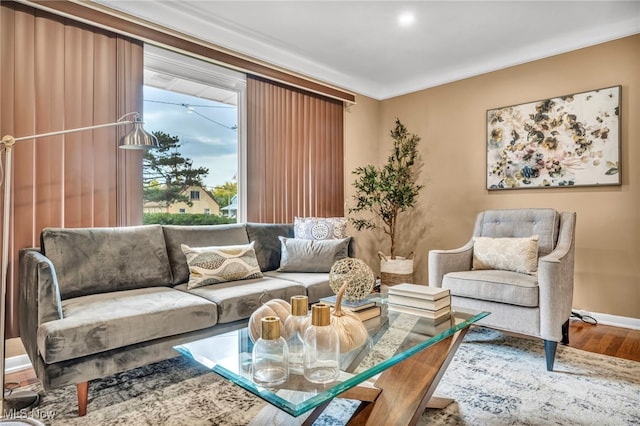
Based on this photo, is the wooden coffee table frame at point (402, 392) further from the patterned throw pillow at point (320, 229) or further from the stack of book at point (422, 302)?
the patterned throw pillow at point (320, 229)

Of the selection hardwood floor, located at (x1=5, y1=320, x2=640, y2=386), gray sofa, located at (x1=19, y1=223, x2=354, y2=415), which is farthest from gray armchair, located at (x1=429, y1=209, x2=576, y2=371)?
gray sofa, located at (x1=19, y1=223, x2=354, y2=415)

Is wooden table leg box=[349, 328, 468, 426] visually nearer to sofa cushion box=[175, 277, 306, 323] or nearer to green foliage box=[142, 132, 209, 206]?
sofa cushion box=[175, 277, 306, 323]

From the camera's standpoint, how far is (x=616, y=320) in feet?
10.1

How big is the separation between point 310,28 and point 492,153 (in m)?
2.15

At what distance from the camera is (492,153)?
3789 millimetres

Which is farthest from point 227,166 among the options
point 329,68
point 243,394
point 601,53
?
point 601,53

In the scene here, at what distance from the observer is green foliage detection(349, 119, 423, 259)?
4.04m

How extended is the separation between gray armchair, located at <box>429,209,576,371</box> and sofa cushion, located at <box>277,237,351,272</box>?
0.74m

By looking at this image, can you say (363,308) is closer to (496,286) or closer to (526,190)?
(496,286)

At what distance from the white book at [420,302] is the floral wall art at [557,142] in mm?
2297

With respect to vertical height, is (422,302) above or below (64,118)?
below

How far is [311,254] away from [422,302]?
1394 mm

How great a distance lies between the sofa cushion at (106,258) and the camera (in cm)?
216

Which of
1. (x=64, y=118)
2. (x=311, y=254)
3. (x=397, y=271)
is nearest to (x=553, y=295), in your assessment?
(x=311, y=254)
